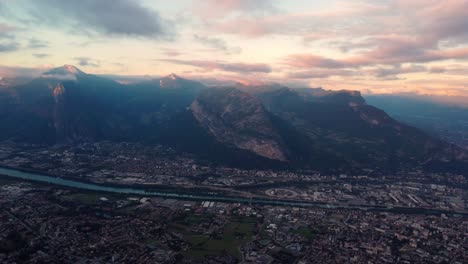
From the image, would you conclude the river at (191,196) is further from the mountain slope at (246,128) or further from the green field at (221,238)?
the mountain slope at (246,128)

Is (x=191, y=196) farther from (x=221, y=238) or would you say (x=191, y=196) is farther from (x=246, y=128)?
(x=246, y=128)

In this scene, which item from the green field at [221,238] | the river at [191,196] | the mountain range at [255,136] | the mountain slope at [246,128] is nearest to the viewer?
the green field at [221,238]

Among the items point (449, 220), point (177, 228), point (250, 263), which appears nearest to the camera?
point (250, 263)

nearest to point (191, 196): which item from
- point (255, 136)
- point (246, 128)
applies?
point (255, 136)

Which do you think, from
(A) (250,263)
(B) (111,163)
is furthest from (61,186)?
(A) (250,263)

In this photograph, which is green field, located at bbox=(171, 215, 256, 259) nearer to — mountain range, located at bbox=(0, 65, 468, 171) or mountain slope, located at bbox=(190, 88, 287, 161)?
mountain range, located at bbox=(0, 65, 468, 171)

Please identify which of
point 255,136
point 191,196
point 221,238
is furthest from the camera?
point 255,136

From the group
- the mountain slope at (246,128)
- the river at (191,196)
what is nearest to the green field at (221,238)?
the river at (191,196)

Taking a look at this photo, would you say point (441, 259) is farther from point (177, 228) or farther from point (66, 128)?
point (66, 128)

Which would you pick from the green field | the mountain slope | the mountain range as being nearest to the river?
the green field

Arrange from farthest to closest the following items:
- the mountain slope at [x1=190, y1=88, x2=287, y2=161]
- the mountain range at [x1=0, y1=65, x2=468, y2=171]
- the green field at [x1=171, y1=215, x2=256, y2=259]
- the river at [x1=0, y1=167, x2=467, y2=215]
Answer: the mountain slope at [x1=190, y1=88, x2=287, y2=161], the mountain range at [x1=0, y1=65, x2=468, y2=171], the river at [x1=0, y1=167, x2=467, y2=215], the green field at [x1=171, y1=215, x2=256, y2=259]

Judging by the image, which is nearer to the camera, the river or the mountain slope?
the river
